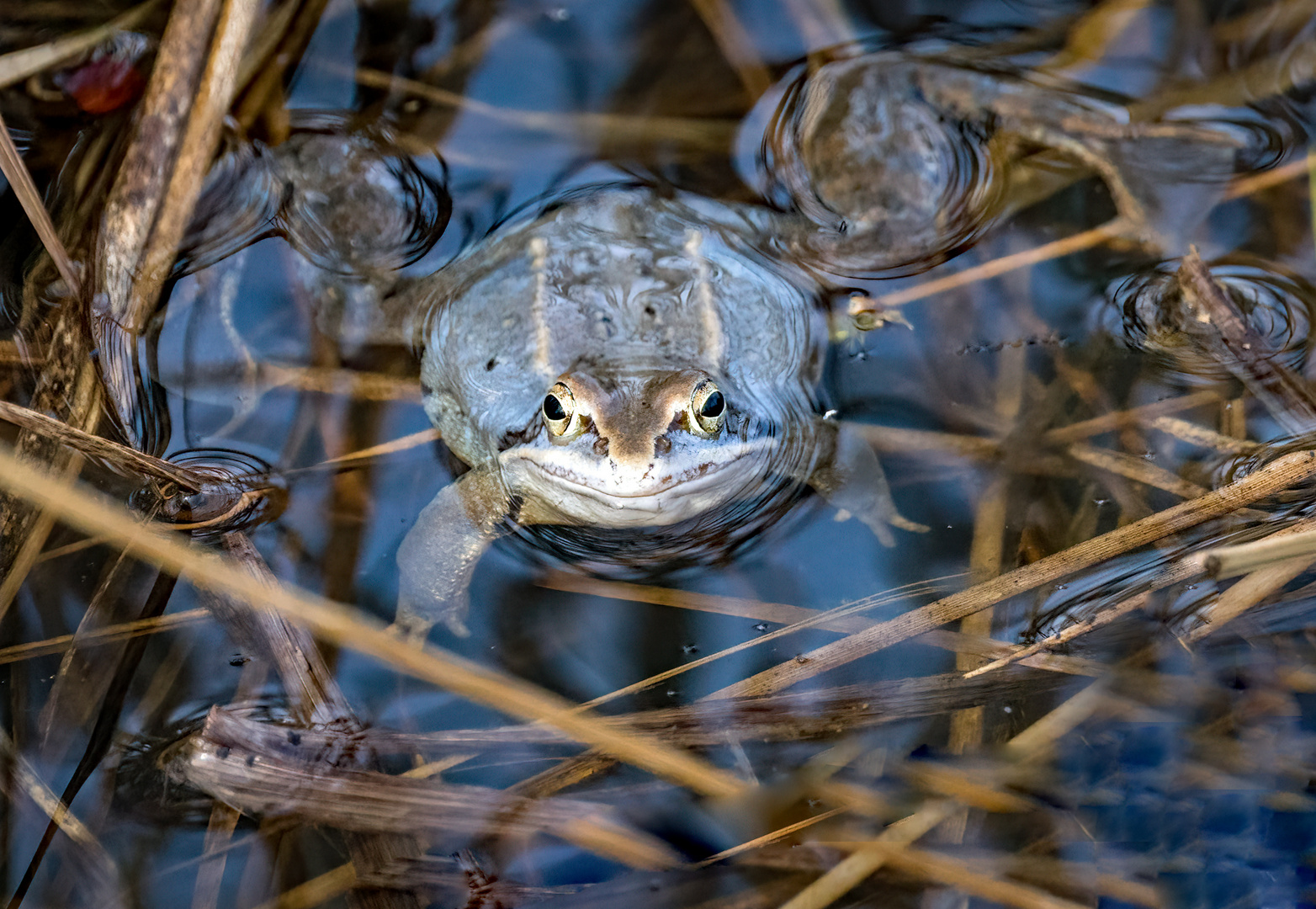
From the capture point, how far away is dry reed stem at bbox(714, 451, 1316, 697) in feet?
8.45

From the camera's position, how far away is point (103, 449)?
251cm

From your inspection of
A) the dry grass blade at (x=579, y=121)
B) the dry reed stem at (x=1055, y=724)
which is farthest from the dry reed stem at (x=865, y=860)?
the dry grass blade at (x=579, y=121)

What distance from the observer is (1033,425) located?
3.09m

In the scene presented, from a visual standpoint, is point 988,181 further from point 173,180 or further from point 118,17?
point 118,17

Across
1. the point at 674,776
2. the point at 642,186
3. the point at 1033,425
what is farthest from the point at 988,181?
the point at 674,776

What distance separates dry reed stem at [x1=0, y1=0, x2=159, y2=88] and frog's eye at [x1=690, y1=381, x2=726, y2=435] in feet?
9.95

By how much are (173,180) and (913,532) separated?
3150 mm

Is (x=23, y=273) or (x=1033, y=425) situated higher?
(x=23, y=273)

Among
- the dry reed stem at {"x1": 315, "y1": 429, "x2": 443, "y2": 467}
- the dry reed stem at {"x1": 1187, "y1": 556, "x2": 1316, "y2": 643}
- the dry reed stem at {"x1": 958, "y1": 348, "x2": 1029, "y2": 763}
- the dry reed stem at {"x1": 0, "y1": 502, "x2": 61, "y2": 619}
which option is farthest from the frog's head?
the dry reed stem at {"x1": 0, "y1": 502, "x2": 61, "y2": 619}

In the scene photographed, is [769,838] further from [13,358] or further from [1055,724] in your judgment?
[13,358]

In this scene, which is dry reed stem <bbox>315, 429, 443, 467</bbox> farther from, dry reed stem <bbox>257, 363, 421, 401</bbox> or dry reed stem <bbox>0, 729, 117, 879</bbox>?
dry reed stem <bbox>0, 729, 117, 879</bbox>

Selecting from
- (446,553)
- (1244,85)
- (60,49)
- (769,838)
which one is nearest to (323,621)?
(446,553)

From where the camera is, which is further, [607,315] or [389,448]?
[389,448]

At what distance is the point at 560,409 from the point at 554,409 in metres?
0.03
